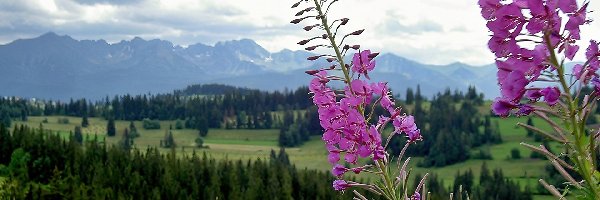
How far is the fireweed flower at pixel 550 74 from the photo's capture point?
193 centimetres

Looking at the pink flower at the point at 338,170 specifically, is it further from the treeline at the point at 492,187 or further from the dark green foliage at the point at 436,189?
the treeline at the point at 492,187

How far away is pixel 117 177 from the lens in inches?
798

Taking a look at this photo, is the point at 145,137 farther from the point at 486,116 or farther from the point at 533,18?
the point at 533,18

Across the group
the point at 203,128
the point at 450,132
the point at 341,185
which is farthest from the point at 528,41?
the point at 203,128

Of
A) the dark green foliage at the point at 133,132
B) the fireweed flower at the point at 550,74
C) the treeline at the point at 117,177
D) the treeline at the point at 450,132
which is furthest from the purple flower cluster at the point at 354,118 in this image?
the dark green foliage at the point at 133,132

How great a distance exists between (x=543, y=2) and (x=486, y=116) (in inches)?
7294

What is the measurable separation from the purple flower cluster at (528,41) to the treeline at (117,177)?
44.9 feet

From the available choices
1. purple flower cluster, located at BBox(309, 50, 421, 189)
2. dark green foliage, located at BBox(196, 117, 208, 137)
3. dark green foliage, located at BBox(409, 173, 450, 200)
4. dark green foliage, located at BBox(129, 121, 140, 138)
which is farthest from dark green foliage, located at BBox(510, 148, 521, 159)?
purple flower cluster, located at BBox(309, 50, 421, 189)

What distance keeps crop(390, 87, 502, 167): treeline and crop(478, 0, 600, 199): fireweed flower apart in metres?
141

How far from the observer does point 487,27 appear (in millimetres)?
2076

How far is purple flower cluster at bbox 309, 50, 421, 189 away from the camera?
3.02m

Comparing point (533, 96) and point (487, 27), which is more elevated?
point (487, 27)

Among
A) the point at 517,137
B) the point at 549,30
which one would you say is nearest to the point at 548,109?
the point at 549,30

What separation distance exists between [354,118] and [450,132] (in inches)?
6852
